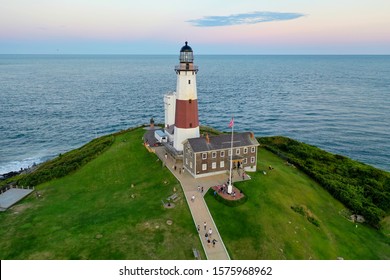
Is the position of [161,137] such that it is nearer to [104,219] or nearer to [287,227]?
[104,219]

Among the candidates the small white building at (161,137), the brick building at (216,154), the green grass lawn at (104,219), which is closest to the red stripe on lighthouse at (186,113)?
the brick building at (216,154)

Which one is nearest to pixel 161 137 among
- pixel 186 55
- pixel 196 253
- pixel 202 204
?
pixel 186 55

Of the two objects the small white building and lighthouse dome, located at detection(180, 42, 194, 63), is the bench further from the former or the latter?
the small white building

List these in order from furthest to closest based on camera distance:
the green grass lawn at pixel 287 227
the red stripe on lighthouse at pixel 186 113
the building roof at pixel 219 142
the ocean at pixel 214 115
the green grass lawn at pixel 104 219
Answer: the ocean at pixel 214 115
the red stripe on lighthouse at pixel 186 113
the building roof at pixel 219 142
the green grass lawn at pixel 287 227
the green grass lawn at pixel 104 219

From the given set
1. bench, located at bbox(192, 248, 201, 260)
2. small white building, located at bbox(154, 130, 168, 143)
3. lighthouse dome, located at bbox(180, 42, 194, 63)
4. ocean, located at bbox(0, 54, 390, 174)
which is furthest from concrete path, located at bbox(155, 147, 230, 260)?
ocean, located at bbox(0, 54, 390, 174)

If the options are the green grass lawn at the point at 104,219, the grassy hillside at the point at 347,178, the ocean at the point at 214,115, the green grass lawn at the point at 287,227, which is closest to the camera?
the green grass lawn at the point at 104,219

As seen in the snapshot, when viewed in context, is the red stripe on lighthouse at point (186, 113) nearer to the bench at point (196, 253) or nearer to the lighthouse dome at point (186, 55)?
the lighthouse dome at point (186, 55)

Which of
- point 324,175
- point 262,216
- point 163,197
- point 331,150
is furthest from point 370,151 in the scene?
point 163,197
